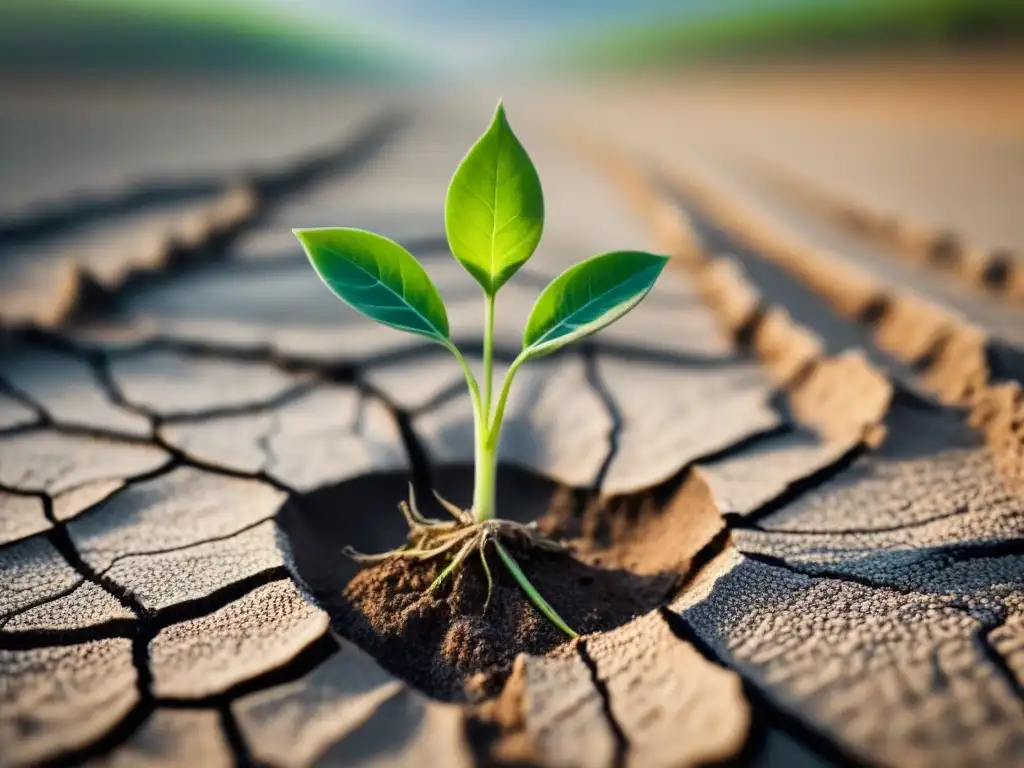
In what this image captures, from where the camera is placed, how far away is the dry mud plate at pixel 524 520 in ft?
3.30

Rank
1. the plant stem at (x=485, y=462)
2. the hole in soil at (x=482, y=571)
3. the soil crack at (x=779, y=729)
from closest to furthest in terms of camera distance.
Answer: the soil crack at (x=779, y=729)
the hole in soil at (x=482, y=571)
the plant stem at (x=485, y=462)

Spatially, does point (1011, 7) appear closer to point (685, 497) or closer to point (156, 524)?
point (685, 497)

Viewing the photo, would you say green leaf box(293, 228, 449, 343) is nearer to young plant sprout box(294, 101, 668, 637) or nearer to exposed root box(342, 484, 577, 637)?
young plant sprout box(294, 101, 668, 637)

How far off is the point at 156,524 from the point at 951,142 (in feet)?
20.5

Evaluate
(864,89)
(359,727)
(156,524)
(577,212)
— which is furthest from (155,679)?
(864,89)

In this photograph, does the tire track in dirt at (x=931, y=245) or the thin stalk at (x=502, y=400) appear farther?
the tire track in dirt at (x=931, y=245)

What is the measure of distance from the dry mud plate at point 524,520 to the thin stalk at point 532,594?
0.02 metres

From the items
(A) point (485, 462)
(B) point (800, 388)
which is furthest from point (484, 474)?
(B) point (800, 388)

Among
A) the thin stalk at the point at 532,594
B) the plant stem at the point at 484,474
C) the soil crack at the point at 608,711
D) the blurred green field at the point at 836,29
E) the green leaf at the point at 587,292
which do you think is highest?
the blurred green field at the point at 836,29

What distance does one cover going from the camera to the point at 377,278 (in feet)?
4.10

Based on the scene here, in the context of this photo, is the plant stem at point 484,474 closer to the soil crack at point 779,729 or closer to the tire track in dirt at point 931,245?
the soil crack at point 779,729

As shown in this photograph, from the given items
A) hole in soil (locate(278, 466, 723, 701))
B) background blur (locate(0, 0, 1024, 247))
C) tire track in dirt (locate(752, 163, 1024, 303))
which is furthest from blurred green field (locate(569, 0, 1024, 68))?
hole in soil (locate(278, 466, 723, 701))

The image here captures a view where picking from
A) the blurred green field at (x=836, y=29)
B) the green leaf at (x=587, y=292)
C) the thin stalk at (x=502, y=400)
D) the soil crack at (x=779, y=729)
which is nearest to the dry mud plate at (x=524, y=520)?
the soil crack at (x=779, y=729)

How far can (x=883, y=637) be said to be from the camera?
110 centimetres
